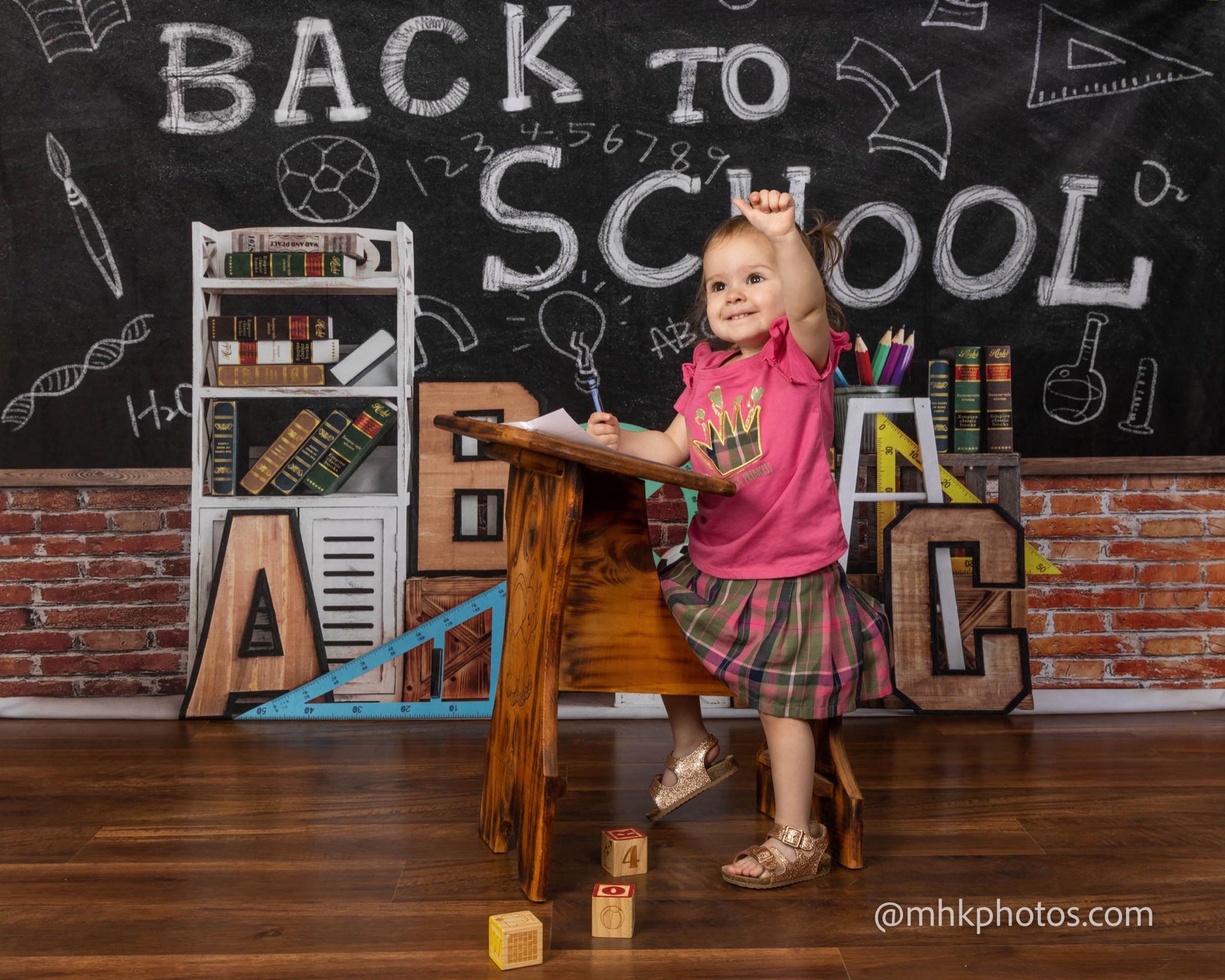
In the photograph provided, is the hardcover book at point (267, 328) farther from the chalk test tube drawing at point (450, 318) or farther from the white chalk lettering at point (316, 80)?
the white chalk lettering at point (316, 80)

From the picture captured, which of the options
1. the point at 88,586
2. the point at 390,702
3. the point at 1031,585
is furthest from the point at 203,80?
the point at 1031,585

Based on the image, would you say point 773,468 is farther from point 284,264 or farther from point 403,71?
point 403,71

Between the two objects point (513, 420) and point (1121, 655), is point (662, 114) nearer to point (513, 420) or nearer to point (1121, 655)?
point (513, 420)

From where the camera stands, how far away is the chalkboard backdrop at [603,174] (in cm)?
284

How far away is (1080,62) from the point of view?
114 inches

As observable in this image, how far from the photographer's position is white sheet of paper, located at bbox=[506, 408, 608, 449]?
1.50 metres

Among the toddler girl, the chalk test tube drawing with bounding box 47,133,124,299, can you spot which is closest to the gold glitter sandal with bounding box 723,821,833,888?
the toddler girl

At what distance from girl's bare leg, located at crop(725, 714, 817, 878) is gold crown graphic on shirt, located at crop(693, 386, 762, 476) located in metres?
0.44

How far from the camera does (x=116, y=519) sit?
2.87 m

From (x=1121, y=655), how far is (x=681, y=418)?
5.97 feet

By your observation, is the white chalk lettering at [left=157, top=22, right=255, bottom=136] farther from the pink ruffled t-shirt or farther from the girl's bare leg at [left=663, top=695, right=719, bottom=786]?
the girl's bare leg at [left=663, top=695, right=719, bottom=786]

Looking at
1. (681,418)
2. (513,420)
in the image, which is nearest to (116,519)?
(513,420)

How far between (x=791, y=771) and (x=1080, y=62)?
2.30 meters
